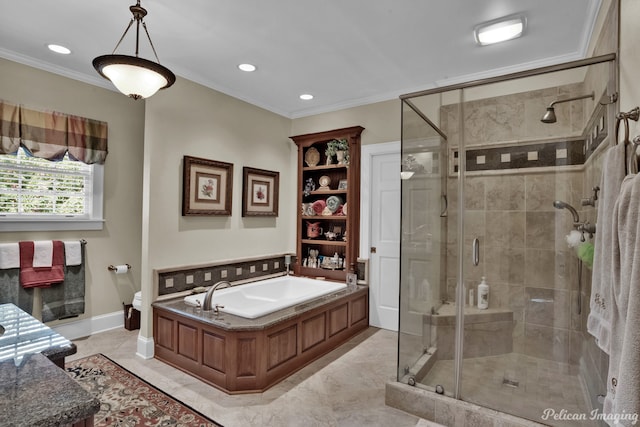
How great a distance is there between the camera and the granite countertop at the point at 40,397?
2.48 ft

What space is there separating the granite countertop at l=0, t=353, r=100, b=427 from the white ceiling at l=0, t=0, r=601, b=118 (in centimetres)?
225

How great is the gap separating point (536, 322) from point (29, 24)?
4.20 metres

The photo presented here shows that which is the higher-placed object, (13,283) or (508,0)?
(508,0)

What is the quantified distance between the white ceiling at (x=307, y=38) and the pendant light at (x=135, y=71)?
0.56m

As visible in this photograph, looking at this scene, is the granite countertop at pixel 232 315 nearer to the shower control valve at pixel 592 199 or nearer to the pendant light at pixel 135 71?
the pendant light at pixel 135 71

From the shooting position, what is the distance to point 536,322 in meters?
2.22

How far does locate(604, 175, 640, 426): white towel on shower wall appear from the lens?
980mm

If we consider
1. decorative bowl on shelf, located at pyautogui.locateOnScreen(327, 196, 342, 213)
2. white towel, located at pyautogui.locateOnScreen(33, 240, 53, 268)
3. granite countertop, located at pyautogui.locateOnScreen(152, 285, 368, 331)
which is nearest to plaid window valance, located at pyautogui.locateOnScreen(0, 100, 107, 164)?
white towel, located at pyautogui.locateOnScreen(33, 240, 53, 268)

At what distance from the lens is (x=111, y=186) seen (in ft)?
12.0

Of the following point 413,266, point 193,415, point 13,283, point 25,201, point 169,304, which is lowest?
point 193,415

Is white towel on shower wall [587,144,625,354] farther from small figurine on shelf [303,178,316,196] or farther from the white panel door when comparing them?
small figurine on shelf [303,178,316,196]

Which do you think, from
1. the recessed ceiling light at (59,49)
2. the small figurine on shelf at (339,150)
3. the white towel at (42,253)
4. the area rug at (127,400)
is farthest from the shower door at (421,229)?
the white towel at (42,253)

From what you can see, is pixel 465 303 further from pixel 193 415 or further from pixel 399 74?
pixel 399 74

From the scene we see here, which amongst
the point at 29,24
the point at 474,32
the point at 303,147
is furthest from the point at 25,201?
the point at 474,32
